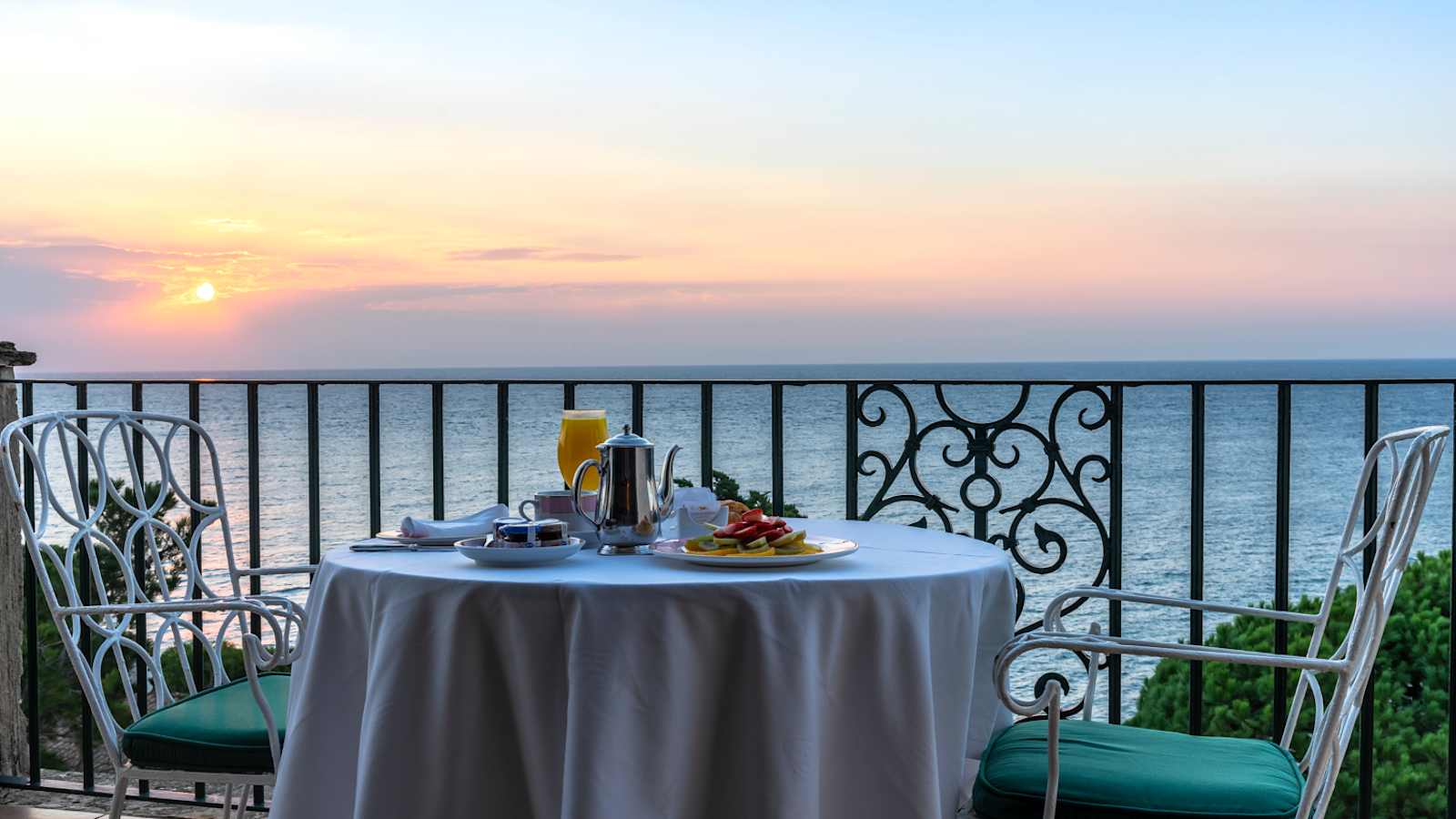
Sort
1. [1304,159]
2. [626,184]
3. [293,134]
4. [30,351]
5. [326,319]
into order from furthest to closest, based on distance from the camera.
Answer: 1. [326,319]
2. [1304,159]
3. [626,184]
4. [293,134]
5. [30,351]

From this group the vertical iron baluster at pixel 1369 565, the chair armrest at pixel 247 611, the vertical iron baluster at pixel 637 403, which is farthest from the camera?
the vertical iron baluster at pixel 637 403

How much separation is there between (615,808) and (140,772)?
0.98 metres

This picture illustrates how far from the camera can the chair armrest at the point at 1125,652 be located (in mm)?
1567

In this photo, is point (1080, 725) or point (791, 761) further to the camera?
point (1080, 725)

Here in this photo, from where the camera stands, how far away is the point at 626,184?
11.6 meters

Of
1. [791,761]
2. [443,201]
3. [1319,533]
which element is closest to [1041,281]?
[443,201]

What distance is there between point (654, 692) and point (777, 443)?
1.43 meters

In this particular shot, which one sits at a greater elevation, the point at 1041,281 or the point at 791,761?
the point at 1041,281

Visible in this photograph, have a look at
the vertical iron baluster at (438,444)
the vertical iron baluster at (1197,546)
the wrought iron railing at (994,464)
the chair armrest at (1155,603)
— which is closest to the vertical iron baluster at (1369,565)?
the wrought iron railing at (994,464)

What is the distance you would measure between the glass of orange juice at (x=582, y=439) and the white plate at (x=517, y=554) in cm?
39

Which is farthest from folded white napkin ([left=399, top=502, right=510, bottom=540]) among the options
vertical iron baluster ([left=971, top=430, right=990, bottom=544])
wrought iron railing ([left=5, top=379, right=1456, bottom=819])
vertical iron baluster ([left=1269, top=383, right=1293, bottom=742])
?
vertical iron baluster ([left=1269, top=383, right=1293, bottom=742])

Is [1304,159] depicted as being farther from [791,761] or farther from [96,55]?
[791,761]

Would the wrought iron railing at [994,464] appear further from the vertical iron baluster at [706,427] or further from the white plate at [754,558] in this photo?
the white plate at [754,558]

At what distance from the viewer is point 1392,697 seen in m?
7.19
